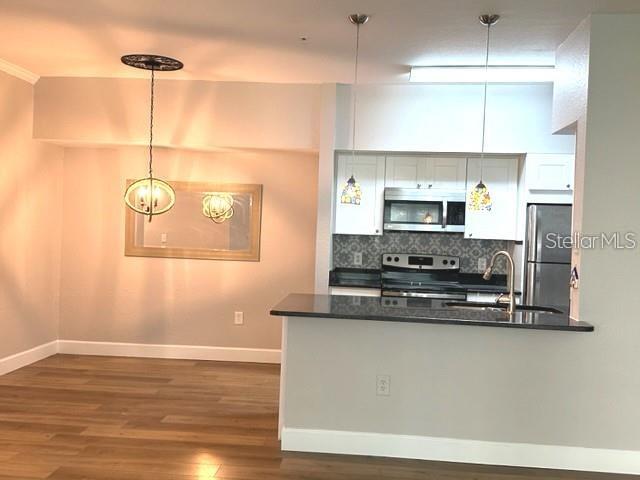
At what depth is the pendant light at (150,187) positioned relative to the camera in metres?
4.91

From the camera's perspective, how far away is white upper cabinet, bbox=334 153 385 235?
5.70 metres

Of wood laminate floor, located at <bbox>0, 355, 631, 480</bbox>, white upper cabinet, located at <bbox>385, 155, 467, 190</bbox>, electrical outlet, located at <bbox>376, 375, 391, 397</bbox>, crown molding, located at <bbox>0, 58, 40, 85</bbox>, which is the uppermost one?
crown molding, located at <bbox>0, 58, 40, 85</bbox>

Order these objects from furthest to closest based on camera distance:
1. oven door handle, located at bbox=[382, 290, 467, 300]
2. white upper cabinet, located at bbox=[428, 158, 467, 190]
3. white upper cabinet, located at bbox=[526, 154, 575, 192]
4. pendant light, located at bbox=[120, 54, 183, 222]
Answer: white upper cabinet, located at bbox=[428, 158, 467, 190], oven door handle, located at bbox=[382, 290, 467, 300], white upper cabinet, located at bbox=[526, 154, 575, 192], pendant light, located at bbox=[120, 54, 183, 222]

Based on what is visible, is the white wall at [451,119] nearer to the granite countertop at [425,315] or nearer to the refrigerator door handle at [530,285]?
the refrigerator door handle at [530,285]

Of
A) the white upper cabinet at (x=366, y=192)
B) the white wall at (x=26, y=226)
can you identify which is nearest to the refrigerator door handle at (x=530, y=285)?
the white upper cabinet at (x=366, y=192)

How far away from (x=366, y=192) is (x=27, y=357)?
345cm

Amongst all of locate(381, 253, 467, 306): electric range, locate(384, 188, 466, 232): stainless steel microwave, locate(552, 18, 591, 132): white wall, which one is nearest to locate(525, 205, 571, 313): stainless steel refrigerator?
locate(384, 188, 466, 232): stainless steel microwave

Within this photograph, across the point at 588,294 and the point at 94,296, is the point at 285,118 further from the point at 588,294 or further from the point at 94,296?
the point at 588,294

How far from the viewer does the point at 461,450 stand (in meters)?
3.67

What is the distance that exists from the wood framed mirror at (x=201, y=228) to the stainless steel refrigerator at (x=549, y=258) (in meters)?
2.55

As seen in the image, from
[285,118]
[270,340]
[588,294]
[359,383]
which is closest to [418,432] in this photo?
[359,383]

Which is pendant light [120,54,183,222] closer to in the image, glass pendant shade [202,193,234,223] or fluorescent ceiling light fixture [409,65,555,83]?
glass pendant shade [202,193,234,223]

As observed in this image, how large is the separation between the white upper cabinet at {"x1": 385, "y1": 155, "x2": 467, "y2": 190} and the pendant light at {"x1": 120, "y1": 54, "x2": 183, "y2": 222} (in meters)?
1.97

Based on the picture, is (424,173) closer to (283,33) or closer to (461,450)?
(283,33)
